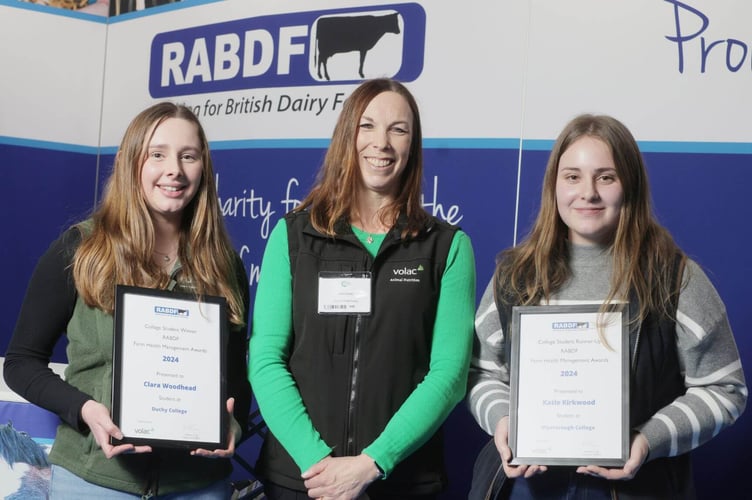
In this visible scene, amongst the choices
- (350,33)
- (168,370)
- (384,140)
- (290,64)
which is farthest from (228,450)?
(290,64)

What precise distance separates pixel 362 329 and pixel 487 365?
33 cm

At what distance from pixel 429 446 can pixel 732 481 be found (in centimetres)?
167

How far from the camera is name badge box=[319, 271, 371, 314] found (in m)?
2.24

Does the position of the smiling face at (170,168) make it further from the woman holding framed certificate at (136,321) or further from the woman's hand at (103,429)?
the woman's hand at (103,429)

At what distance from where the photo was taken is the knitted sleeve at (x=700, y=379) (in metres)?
2.00

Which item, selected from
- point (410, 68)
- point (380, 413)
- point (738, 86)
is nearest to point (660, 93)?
point (738, 86)

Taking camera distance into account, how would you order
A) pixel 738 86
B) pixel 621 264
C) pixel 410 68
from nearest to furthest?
pixel 621 264, pixel 738 86, pixel 410 68

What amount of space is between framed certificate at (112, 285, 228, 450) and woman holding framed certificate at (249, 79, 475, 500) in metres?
0.14

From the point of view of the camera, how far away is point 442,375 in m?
2.21

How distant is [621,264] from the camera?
212cm

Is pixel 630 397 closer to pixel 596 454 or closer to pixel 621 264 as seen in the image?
pixel 596 454

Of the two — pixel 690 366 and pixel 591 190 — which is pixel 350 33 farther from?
pixel 690 366

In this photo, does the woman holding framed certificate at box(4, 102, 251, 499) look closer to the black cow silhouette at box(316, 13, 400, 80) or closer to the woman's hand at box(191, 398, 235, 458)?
the woman's hand at box(191, 398, 235, 458)

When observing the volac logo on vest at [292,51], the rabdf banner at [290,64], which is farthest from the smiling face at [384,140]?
the volac logo on vest at [292,51]
